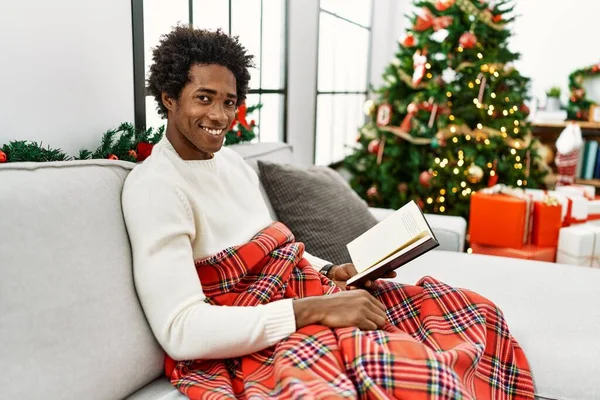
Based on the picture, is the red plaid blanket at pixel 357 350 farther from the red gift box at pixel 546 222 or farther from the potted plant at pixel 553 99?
the potted plant at pixel 553 99

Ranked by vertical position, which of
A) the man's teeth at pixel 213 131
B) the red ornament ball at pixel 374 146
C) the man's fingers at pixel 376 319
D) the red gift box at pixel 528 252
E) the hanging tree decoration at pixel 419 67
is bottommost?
the red gift box at pixel 528 252

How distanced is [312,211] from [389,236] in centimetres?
60

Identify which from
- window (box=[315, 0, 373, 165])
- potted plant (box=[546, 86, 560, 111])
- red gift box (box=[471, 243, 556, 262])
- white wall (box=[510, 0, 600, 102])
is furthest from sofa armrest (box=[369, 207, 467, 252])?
white wall (box=[510, 0, 600, 102])

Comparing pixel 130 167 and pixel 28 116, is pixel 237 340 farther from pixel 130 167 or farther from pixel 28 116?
pixel 28 116

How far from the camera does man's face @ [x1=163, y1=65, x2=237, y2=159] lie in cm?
124

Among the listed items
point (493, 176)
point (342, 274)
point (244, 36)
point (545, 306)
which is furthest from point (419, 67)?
point (342, 274)

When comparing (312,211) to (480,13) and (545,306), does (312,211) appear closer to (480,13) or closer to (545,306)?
(545,306)

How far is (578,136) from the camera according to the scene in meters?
3.79

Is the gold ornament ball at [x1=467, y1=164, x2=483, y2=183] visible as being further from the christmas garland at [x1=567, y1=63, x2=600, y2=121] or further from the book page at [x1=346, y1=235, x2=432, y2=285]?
the book page at [x1=346, y1=235, x2=432, y2=285]

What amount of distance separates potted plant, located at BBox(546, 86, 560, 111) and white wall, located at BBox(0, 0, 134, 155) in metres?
3.49

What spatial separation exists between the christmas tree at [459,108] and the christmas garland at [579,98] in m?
0.94

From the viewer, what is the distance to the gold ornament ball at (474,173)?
10.5ft

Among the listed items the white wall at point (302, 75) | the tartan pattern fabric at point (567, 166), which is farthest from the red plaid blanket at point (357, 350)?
the tartan pattern fabric at point (567, 166)

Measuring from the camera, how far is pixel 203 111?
4.04 feet
